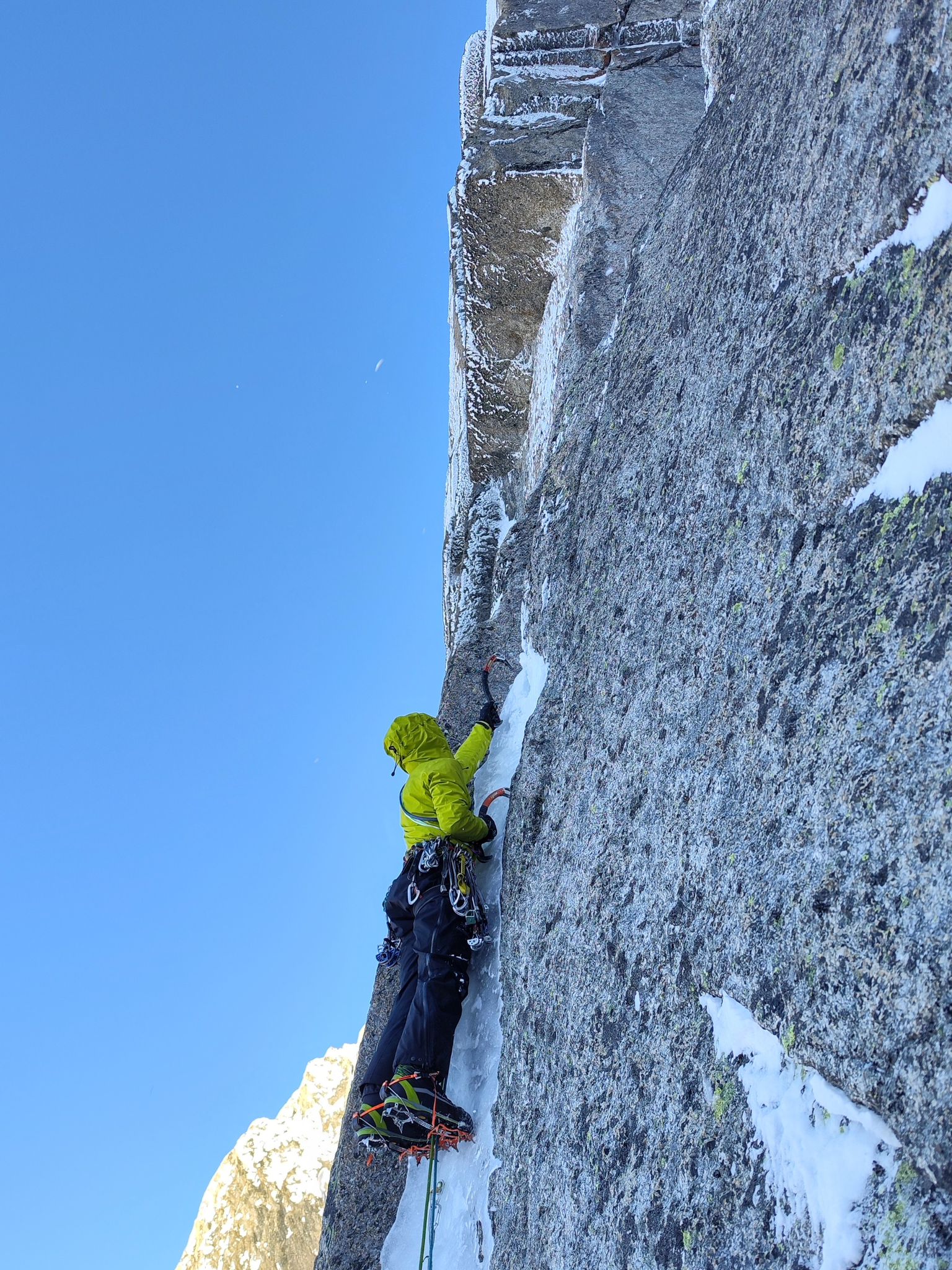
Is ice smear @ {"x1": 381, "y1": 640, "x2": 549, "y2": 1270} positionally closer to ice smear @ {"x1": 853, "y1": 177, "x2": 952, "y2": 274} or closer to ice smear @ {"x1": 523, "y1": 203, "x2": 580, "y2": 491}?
ice smear @ {"x1": 523, "y1": 203, "x2": 580, "y2": 491}

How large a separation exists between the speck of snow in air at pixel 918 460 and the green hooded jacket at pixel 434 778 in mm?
3313

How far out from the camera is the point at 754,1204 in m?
2.65

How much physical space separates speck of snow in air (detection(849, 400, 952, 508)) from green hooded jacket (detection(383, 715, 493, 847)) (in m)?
3.31

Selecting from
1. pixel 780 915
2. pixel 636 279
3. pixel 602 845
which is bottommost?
pixel 780 915

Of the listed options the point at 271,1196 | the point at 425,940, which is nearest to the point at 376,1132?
the point at 425,940

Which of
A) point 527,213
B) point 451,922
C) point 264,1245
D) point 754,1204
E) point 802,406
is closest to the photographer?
point 754,1204

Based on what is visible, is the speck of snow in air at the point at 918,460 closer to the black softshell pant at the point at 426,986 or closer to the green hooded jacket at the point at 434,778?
the green hooded jacket at the point at 434,778

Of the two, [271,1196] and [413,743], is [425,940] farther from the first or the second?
[271,1196]

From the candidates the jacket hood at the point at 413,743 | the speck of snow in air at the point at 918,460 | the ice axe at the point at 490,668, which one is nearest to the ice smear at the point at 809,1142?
the speck of snow in air at the point at 918,460

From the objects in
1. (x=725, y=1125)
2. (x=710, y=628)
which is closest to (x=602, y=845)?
(x=710, y=628)

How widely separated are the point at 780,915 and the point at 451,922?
2.98 meters

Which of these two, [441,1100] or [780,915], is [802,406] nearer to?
[780,915]

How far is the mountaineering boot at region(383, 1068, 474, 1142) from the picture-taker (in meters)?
5.03

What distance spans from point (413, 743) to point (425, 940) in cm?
119
